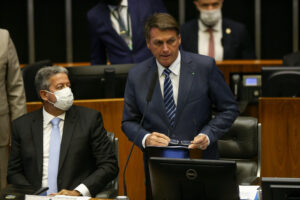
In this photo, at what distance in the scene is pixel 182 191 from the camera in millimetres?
2385

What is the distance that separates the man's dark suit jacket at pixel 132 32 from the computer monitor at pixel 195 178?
2.18 meters

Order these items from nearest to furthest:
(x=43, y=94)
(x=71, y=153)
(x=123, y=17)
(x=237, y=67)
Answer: (x=71, y=153) < (x=43, y=94) < (x=123, y=17) < (x=237, y=67)

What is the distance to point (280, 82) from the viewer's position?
3.88 m

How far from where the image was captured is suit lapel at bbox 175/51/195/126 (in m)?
3.09

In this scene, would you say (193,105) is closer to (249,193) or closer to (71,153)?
(249,193)

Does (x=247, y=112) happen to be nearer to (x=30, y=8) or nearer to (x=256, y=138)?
(x=256, y=138)

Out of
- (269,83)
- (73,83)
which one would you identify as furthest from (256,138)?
(73,83)

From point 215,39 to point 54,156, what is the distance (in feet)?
7.27

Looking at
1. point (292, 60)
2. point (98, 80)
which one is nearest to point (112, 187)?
point (98, 80)

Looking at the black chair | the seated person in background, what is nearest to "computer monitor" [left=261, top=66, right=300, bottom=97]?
the seated person in background

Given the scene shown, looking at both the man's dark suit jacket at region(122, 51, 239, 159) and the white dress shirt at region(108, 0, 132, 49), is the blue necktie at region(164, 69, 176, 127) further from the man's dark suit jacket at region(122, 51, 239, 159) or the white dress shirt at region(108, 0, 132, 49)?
the white dress shirt at region(108, 0, 132, 49)

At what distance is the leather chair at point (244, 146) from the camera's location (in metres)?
3.57

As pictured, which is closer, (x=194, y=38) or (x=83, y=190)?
(x=83, y=190)

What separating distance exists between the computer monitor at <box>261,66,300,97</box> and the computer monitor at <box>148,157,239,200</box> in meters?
1.67
